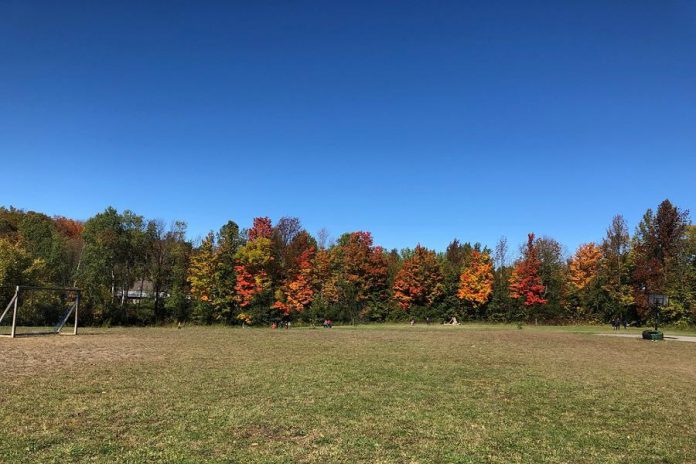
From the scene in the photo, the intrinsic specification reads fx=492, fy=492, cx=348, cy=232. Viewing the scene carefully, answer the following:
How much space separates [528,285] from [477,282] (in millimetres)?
6588

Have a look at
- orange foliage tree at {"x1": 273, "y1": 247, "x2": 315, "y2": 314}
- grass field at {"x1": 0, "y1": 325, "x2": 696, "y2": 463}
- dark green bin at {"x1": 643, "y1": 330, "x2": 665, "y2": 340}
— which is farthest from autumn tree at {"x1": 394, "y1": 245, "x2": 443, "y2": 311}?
grass field at {"x1": 0, "y1": 325, "x2": 696, "y2": 463}

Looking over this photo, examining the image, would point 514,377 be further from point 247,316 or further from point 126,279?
point 126,279

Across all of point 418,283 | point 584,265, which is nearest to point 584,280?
point 584,265

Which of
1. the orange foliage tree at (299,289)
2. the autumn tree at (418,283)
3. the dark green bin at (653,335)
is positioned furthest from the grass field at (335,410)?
the autumn tree at (418,283)

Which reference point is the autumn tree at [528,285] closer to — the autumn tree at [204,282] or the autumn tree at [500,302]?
the autumn tree at [500,302]

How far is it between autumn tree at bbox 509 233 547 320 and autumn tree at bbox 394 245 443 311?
32.1 feet

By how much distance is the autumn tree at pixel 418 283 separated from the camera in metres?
65.4

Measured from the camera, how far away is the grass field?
702 cm

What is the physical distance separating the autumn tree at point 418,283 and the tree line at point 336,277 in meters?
0.14

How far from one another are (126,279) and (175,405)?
5474 cm

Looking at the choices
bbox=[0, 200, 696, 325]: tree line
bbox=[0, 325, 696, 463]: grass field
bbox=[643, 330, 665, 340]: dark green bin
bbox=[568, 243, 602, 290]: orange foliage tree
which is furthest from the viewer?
bbox=[568, 243, 602, 290]: orange foliage tree

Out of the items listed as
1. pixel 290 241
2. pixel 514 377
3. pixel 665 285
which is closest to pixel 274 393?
pixel 514 377

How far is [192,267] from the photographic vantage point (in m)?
58.0

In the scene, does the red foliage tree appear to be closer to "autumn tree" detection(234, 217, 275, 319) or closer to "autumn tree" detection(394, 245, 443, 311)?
"autumn tree" detection(234, 217, 275, 319)
